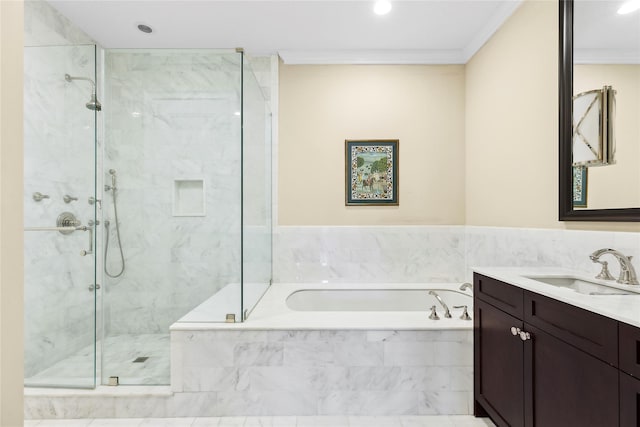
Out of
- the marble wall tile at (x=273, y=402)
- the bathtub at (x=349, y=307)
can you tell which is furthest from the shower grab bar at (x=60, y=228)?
the marble wall tile at (x=273, y=402)

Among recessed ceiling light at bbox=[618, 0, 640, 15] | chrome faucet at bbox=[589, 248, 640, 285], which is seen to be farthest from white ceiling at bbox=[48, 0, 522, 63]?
chrome faucet at bbox=[589, 248, 640, 285]

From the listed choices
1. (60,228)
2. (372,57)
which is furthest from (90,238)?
(372,57)

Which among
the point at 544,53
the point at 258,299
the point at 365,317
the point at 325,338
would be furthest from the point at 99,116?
the point at 544,53

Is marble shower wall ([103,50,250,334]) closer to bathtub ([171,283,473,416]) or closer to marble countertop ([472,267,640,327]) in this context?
bathtub ([171,283,473,416])

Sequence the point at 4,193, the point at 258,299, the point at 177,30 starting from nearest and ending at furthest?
the point at 4,193, the point at 258,299, the point at 177,30

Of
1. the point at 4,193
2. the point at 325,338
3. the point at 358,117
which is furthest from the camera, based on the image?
the point at 358,117

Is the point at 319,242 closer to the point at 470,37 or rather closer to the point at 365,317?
the point at 365,317

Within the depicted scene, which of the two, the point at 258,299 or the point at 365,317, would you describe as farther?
the point at 258,299

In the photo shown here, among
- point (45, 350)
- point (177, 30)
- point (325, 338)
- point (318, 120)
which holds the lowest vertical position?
point (45, 350)

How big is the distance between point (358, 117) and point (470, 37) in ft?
3.63

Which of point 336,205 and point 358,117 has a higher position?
point 358,117

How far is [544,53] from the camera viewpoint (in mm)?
1998

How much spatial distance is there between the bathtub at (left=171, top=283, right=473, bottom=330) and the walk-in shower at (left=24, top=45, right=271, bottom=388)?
6.0 inches

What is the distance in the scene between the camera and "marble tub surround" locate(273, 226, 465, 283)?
3.06 m
